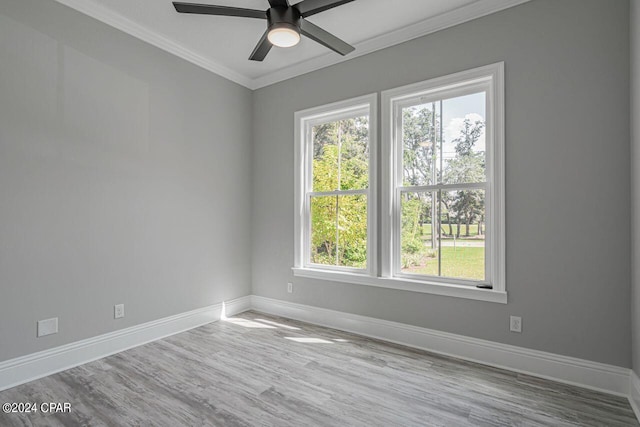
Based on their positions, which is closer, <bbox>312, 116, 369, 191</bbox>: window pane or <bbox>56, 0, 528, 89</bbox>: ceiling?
<bbox>56, 0, 528, 89</bbox>: ceiling

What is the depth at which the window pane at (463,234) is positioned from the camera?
2828 mm

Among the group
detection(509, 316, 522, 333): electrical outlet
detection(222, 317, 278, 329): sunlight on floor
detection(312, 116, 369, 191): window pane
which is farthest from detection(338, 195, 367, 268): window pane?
detection(509, 316, 522, 333): electrical outlet

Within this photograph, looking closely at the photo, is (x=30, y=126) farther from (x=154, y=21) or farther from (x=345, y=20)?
(x=345, y=20)

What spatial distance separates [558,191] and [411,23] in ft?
6.20

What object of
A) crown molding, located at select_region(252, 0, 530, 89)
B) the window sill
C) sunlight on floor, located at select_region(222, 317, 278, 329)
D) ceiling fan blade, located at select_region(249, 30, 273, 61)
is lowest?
sunlight on floor, located at select_region(222, 317, 278, 329)

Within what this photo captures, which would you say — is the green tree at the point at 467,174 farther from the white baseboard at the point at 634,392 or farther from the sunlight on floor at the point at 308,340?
the sunlight on floor at the point at 308,340

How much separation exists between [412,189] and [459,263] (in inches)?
31.0

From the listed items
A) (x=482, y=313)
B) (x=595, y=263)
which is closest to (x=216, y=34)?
(x=482, y=313)

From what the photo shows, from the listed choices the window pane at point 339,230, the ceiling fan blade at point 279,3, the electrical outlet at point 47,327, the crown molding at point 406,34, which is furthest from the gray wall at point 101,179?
the ceiling fan blade at point 279,3

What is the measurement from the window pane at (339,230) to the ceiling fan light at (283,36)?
170cm

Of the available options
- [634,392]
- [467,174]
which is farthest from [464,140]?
[634,392]

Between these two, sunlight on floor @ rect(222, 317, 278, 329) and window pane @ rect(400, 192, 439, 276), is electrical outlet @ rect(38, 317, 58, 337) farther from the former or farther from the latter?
window pane @ rect(400, 192, 439, 276)

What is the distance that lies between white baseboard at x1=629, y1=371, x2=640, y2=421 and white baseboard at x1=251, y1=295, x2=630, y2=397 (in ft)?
0.14

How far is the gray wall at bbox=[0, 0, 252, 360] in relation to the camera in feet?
7.77
